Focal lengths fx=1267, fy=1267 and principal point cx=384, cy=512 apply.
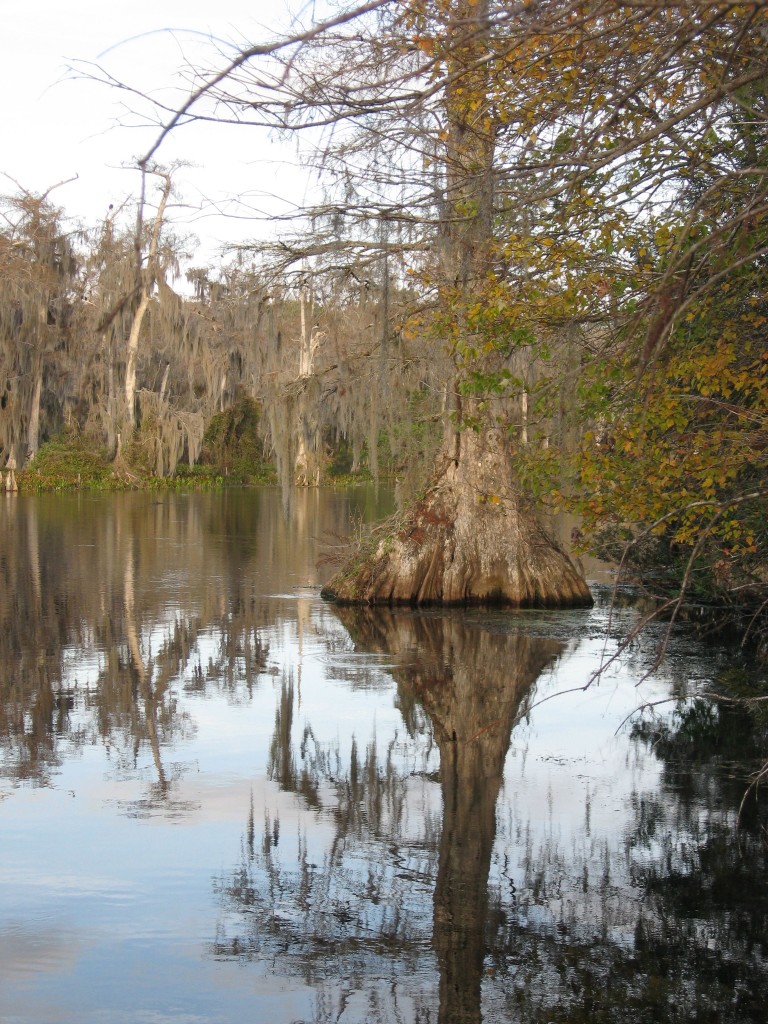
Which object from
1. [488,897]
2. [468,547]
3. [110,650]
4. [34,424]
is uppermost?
[34,424]

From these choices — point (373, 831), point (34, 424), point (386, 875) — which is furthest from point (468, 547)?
point (34, 424)

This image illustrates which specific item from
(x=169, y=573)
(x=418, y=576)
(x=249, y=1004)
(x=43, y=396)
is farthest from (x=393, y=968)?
(x=43, y=396)

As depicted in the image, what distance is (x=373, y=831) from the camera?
6.96 m

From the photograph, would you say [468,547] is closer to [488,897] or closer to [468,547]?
[468,547]

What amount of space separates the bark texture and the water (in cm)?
177

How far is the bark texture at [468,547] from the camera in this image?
51.2ft

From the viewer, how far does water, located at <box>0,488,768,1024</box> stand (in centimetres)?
499

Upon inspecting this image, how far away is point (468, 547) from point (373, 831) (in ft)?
29.5

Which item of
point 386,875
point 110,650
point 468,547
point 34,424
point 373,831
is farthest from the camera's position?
point 34,424

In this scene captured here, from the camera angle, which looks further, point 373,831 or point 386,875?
point 373,831

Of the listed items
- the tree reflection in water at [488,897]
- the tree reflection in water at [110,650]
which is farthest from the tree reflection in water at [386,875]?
the tree reflection in water at [110,650]

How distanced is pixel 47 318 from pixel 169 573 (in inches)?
1137

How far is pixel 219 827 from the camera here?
692cm

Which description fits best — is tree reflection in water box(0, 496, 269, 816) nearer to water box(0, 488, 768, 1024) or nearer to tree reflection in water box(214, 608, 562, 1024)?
water box(0, 488, 768, 1024)
